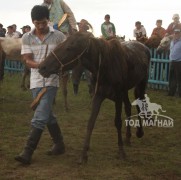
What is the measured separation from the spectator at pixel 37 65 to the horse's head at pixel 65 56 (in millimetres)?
244

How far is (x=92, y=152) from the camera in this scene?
6.18 metres

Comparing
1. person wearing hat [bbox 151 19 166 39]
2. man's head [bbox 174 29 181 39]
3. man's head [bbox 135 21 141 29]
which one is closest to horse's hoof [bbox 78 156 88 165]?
man's head [bbox 174 29 181 39]

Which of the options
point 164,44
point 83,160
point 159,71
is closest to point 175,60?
point 164,44

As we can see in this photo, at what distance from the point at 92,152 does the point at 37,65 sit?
5.41 ft

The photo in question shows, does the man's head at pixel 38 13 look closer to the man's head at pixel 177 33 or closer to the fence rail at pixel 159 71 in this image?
the man's head at pixel 177 33

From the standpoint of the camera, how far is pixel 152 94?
13.0 m

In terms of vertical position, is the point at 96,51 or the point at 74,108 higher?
the point at 96,51

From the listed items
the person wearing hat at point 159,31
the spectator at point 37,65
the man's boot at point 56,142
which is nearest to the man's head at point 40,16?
the spectator at point 37,65

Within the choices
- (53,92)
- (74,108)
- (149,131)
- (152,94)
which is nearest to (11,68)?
(152,94)

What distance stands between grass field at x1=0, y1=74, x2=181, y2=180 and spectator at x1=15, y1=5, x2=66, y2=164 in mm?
371

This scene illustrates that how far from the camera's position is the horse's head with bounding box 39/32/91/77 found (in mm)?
5223

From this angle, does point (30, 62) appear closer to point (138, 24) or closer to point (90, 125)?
point (90, 125)

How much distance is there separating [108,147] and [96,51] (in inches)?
69.4

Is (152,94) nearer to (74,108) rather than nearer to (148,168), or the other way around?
(74,108)
